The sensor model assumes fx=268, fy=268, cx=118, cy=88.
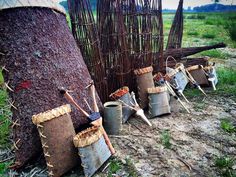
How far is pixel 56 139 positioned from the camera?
9.62 ft

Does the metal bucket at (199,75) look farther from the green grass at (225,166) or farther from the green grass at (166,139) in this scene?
the green grass at (225,166)

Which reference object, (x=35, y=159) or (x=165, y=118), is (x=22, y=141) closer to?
(x=35, y=159)

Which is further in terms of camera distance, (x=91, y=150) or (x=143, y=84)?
(x=143, y=84)

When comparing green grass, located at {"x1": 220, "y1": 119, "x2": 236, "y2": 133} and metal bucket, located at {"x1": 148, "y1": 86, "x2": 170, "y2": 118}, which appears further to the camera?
metal bucket, located at {"x1": 148, "y1": 86, "x2": 170, "y2": 118}

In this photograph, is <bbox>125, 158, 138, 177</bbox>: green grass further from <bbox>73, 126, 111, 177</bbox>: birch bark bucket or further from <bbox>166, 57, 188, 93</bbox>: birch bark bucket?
<bbox>166, 57, 188, 93</bbox>: birch bark bucket

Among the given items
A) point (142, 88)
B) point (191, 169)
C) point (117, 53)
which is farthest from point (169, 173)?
point (117, 53)

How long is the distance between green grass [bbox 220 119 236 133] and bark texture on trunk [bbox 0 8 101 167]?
242 centimetres

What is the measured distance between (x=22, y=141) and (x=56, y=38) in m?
1.32

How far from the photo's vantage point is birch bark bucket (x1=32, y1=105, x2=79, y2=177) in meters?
2.89

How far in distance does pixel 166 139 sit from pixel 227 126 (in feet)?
3.55

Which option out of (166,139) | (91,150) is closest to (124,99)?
(166,139)

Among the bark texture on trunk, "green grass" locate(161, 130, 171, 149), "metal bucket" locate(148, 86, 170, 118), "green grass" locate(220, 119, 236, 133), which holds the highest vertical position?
the bark texture on trunk

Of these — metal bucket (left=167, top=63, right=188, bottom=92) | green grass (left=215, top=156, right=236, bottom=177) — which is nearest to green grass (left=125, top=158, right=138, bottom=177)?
green grass (left=215, top=156, right=236, bottom=177)

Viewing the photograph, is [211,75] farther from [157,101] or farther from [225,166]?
[225,166]
